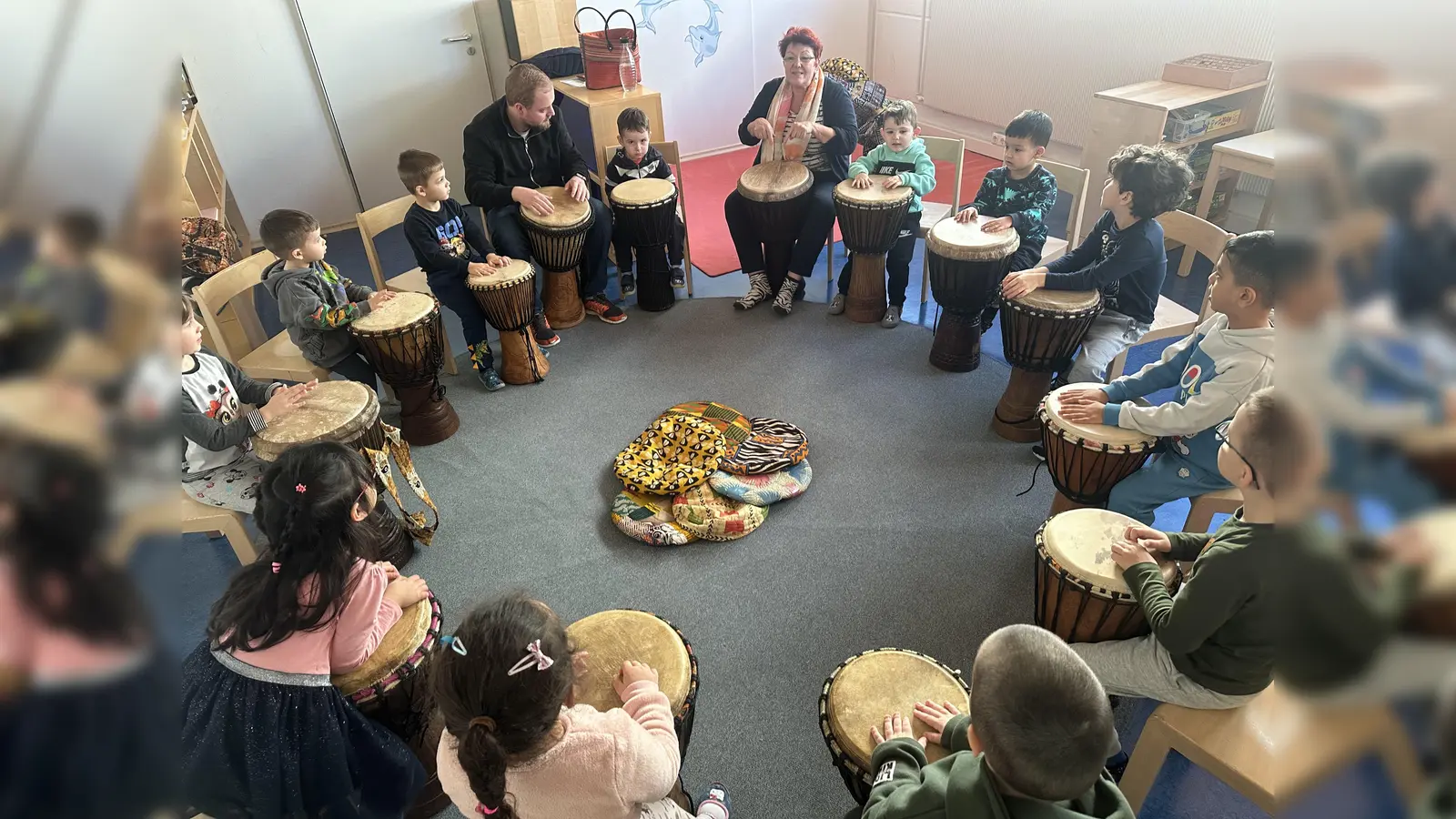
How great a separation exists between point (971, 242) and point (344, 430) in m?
2.43

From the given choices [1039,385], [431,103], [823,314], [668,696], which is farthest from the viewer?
[431,103]

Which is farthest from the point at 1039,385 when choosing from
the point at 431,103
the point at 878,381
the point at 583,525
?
the point at 431,103

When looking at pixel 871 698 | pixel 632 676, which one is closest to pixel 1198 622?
pixel 871 698

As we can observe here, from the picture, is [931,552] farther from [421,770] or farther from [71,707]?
[71,707]

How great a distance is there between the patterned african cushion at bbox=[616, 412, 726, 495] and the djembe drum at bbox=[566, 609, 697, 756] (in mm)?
1096

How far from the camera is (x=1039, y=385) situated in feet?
10.1

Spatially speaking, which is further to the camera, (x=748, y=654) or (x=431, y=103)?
(x=431, y=103)

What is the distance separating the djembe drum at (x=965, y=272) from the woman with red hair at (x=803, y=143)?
0.79m

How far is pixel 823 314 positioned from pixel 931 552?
1.79 metres

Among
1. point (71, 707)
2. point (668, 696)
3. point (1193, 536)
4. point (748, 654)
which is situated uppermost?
point (71, 707)

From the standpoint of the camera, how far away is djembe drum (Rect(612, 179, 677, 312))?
394cm

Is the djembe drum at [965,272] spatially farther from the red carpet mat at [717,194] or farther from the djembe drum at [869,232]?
the red carpet mat at [717,194]

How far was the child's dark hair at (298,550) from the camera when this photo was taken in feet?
5.23

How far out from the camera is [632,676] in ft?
5.50
